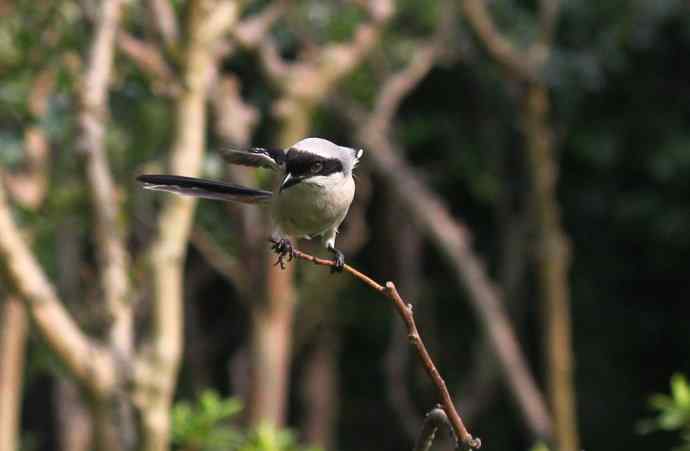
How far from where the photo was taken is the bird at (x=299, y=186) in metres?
3.03

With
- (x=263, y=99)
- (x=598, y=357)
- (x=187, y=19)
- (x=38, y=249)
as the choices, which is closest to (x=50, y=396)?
(x=38, y=249)

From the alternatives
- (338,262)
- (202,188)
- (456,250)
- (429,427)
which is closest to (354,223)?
(456,250)

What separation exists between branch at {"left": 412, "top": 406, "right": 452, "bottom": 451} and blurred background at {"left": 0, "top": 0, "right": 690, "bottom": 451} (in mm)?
2363

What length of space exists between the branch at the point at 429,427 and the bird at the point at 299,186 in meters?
0.82

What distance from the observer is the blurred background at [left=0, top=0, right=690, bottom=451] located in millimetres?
5727

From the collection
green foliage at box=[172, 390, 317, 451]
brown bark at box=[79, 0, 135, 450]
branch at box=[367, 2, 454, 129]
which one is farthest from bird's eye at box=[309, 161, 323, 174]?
branch at box=[367, 2, 454, 129]

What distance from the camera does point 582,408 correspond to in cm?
1110

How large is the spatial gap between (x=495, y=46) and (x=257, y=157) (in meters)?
5.01

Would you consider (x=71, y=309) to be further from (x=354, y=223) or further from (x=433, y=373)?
(x=433, y=373)

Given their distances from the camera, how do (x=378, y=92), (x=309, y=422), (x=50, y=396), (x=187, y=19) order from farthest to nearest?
(x=50, y=396) < (x=309, y=422) < (x=378, y=92) < (x=187, y=19)

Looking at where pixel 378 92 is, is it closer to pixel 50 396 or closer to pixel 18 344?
pixel 18 344

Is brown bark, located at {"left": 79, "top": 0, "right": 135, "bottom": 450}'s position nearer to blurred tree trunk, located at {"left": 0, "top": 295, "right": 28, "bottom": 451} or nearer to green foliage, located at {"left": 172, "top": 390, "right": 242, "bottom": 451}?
green foliage, located at {"left": 172, "top": 390, "right": 242, "bottom": 451}

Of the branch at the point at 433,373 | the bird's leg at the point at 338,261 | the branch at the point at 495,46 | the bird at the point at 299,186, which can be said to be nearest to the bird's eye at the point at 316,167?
the bird at the point at 299,186

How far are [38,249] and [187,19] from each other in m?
4.73
